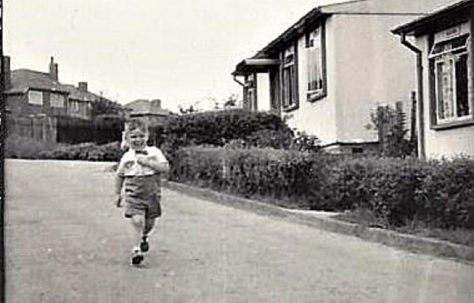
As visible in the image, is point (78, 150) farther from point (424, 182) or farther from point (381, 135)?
point (381, 135)

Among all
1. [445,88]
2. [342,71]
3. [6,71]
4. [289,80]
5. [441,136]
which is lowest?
[441,136]

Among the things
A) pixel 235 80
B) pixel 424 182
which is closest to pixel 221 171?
pixel 235 80

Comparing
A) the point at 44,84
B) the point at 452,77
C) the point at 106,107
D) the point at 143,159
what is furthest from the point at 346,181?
the point at 44,84

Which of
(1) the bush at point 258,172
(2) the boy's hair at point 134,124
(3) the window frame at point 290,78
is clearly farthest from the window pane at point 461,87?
(2) the boy's hair at point 134,124

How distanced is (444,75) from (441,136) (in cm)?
115

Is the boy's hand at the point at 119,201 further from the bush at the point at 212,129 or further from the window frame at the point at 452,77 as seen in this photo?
the window frame at the point at 452,77

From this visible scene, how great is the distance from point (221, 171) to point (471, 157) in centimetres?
134

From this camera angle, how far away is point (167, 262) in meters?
4.32

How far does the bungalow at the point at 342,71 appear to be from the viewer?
283 inches

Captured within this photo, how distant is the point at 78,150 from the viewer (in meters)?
3.71

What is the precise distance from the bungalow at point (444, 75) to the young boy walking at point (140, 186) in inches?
75.9

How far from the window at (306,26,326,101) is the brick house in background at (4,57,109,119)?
601cm

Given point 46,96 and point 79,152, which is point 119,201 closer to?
point 79,152

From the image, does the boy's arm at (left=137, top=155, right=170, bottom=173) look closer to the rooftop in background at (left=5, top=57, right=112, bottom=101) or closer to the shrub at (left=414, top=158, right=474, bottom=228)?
the rooftop in background at (left=5, top=57, right=112, bottom=101)
